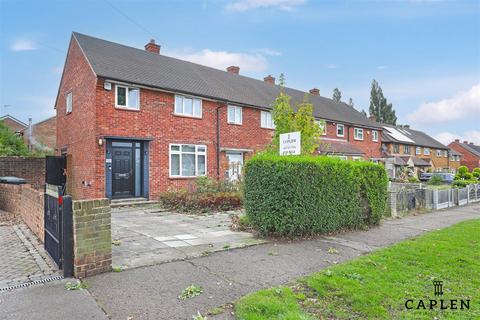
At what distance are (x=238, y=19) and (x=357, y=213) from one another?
Result: 28.5 feet

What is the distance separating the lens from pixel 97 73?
12.6m

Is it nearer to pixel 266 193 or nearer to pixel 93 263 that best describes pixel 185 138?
pixel 266 193

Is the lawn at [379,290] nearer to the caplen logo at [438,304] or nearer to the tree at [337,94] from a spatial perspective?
the caplen logo at [438,304]

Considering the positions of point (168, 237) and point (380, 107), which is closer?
point (168, 237)

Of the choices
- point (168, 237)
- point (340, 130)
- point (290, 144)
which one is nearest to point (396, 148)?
point (340, 130)

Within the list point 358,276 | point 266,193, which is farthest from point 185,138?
point 358,276

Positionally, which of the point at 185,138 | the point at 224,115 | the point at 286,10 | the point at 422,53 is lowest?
the point at 185,138

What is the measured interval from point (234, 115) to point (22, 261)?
44.9ft

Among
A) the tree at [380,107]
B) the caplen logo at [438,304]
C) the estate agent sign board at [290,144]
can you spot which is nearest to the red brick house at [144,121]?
the estate agent sign board at [290,144]

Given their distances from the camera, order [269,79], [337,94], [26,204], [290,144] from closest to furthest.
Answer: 1. [26,204]
2. [290,144]
3. [269,79]
4. [337,94]

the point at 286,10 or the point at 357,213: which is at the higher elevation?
the point at 286,10

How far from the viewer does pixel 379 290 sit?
3994 mm

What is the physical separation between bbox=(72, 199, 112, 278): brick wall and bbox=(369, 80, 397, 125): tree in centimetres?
6519

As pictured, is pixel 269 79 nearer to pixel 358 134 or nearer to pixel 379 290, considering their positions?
pixel 358 134
